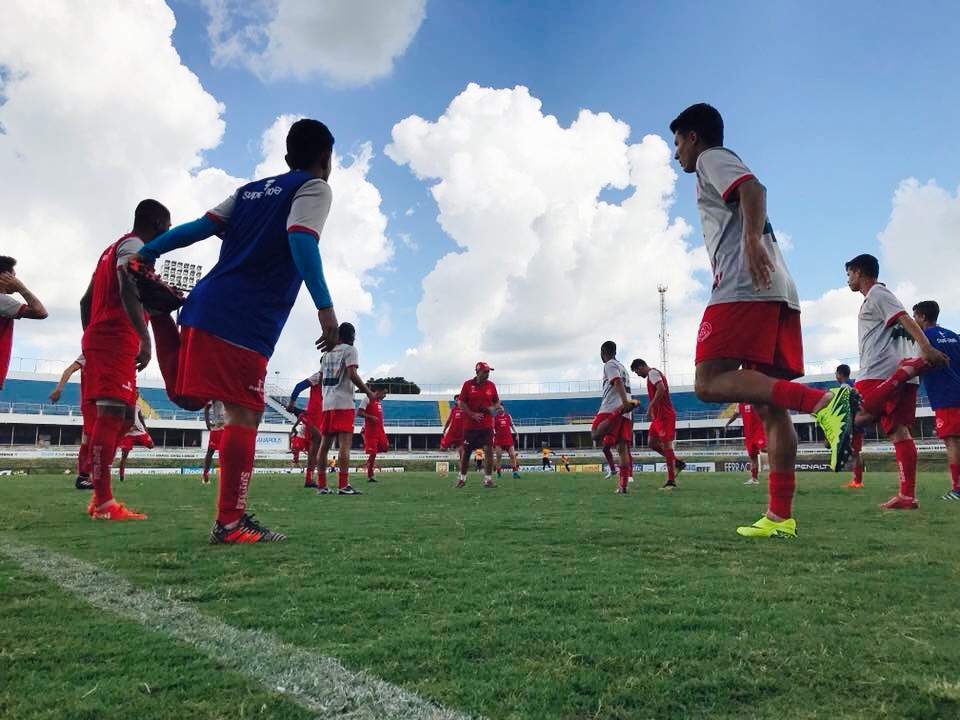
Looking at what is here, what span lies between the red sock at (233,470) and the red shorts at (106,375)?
2.08 meters

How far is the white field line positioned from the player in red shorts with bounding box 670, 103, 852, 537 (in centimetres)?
287

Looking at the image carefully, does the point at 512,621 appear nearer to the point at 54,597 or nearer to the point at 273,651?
the point at 273,651

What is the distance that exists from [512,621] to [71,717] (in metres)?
1.21

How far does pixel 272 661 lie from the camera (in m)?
1.70

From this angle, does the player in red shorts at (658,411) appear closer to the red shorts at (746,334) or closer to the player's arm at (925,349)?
the player's arm at (925,349)

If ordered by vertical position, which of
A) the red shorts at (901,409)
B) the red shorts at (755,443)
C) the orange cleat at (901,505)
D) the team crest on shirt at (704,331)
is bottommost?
the orange cleat at (901,505)

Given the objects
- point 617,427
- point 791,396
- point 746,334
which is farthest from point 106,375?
point 617,427

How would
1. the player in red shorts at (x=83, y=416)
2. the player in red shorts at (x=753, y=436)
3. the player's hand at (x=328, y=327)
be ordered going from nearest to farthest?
the player's hand at (x=328, y=327) < the player in red shorts at (x=83, y=416) < the player in red shorts at (x=753, y=436)

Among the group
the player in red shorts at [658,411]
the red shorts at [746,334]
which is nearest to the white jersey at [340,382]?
the player in red shorts at [658,411]

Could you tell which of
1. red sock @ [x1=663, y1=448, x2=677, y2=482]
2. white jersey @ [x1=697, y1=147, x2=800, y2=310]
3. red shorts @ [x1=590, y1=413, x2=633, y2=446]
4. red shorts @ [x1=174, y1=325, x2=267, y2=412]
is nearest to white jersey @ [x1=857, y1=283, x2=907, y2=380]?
white jersey @ [x1=697, y1=147, x2=800, y2=310]

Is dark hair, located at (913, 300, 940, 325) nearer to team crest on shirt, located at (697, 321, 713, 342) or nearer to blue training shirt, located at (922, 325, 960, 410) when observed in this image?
blue training shirt, located at (922, 325, 960, 410)

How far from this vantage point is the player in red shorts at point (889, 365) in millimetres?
6094

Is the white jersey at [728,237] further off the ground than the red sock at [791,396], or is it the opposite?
the white jersey at [728,237]

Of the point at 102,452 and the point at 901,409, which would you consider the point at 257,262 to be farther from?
the point at 901,409
